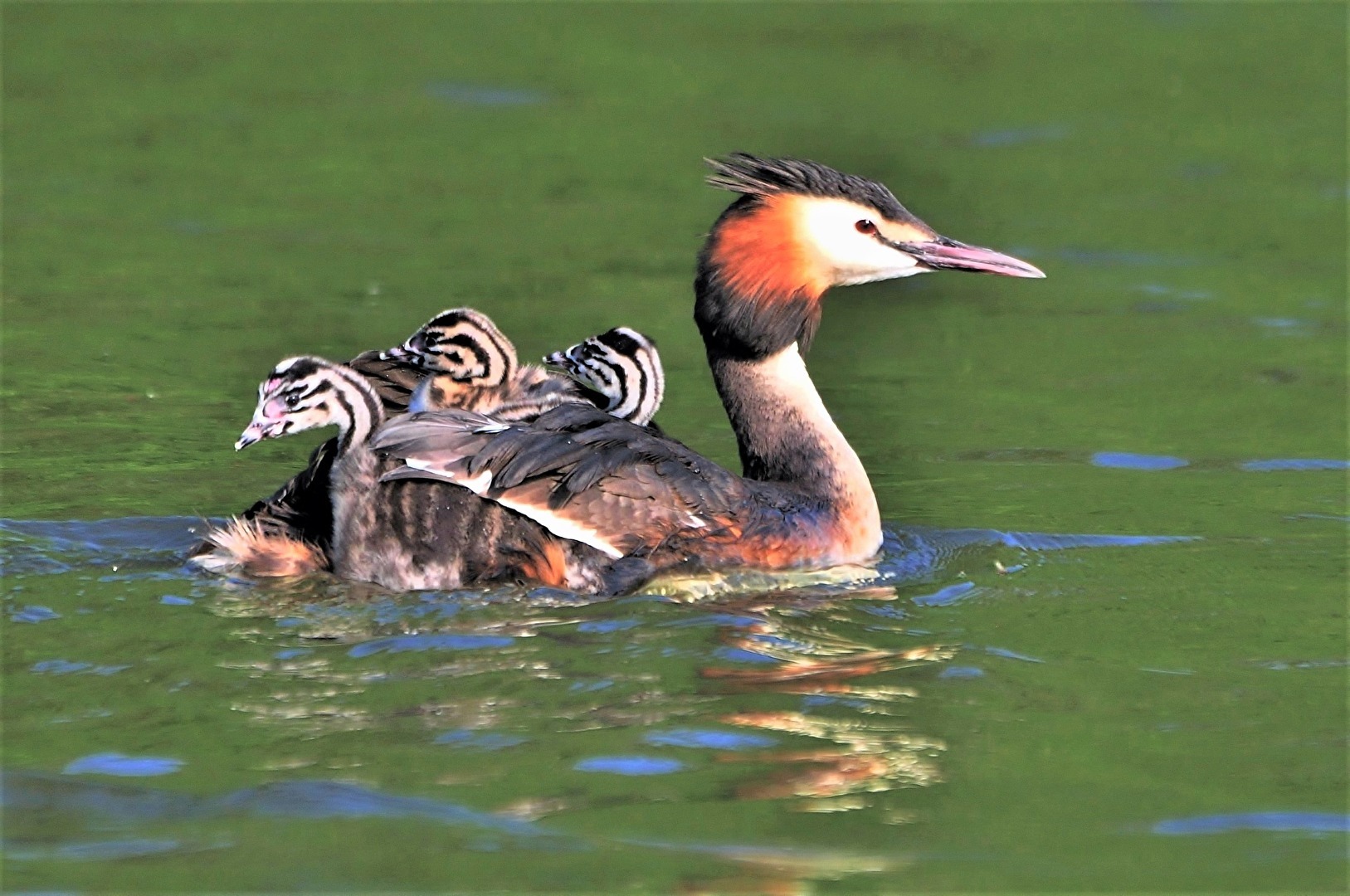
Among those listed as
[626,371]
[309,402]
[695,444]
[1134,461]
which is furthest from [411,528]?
[1134,461]

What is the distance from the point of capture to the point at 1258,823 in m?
5.91

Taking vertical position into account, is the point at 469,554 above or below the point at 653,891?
above

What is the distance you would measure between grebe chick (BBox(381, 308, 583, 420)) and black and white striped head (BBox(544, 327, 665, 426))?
15 cm

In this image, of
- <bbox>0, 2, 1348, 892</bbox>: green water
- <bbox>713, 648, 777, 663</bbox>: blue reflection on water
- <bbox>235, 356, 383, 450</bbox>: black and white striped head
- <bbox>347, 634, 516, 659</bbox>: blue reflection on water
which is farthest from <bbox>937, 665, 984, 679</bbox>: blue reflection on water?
<bbox>235, 356, 383, 450</bbox>: black and white striped head

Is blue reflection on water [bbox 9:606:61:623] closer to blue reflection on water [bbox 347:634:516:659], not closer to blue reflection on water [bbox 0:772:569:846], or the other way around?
blue reflection on water [bbox 347:634:516:659]

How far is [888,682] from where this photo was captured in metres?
6.85

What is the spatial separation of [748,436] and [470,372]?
1.10m

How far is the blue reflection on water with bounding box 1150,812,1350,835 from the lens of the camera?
587cm

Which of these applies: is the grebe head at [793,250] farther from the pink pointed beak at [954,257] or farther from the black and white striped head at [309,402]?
the black and white striped head at [309,402]

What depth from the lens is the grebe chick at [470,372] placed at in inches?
336

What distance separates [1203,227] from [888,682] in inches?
300

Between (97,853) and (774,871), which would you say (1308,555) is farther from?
(97,853)

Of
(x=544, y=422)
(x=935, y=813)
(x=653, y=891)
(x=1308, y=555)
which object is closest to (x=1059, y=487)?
(x=1308, y=555)

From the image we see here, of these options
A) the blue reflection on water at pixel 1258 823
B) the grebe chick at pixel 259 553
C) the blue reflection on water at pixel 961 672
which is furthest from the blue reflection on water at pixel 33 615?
the blue reflection on water at pixel 1258 823
